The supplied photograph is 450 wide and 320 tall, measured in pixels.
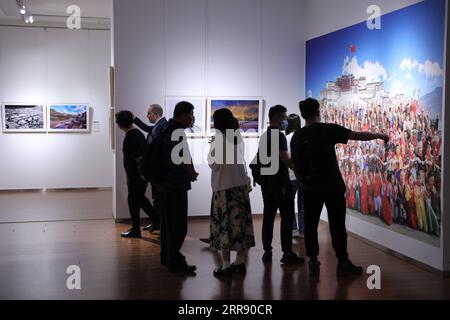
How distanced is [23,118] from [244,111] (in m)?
6.52

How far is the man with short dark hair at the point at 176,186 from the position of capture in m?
5.83

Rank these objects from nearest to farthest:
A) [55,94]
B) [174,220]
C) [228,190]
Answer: [228,190] → [174,220] → [55,94]

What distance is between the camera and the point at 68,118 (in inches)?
544

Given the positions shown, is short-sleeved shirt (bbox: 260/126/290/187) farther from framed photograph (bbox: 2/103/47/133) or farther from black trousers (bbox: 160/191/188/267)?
framed photograph (bbox: 2/103/47/133)

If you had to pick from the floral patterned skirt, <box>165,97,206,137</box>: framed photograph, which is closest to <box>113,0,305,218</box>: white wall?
<box>165,97,206,137</box>: framed photograph

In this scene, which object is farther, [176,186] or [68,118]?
[68,118]

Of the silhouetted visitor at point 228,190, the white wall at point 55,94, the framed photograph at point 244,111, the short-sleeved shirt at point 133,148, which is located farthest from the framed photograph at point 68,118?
the silhouetted visitor at point 228,190

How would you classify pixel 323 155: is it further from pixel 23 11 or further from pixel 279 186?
pixel 23 11

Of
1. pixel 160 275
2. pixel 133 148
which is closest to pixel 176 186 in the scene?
pixel 160 275

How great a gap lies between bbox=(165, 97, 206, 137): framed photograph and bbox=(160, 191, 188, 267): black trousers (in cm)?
342

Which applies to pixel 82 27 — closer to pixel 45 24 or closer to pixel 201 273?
pixel 45 24

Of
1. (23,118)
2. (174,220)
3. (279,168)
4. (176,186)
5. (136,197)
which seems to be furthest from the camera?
(23,118)

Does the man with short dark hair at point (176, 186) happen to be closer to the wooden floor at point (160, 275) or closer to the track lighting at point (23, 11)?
the wooden floor at point (160, 275)

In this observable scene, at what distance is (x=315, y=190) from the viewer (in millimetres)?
5883
